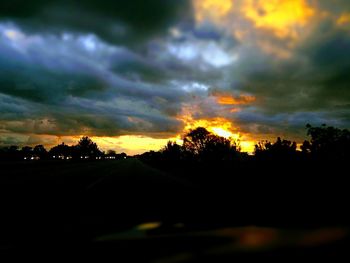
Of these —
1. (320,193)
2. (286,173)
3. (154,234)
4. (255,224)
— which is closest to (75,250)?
(154,234)

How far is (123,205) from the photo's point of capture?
468 inches

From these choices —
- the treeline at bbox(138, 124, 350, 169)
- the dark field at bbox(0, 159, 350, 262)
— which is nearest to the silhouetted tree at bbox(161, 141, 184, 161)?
the treeline at bbox(138, 124, 350, 169)

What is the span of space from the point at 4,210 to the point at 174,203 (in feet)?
17.4

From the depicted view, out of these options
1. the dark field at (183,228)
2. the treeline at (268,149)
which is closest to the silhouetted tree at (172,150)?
the treeline at (268,149)

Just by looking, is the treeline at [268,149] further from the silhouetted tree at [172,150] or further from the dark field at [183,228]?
the dark field at [183,228]

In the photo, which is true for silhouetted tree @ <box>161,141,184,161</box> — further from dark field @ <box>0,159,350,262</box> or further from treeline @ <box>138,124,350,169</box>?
dark field @ <box>0,159,350,262</box>

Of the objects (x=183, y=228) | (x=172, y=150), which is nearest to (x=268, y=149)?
(x=183, y=228)

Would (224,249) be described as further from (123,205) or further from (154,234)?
(123,205)

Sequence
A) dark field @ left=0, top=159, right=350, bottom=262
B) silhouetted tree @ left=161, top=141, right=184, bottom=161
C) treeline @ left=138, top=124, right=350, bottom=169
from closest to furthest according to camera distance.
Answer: dark field @ left=0, top=159, right=350, bottom=262 < treeline @ left=138, top=124, right=350, bottom=169 < silhouetted tree @ left=161, top=141, right=184, bottom=161

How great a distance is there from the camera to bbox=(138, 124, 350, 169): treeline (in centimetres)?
2914

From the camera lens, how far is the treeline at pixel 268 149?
95.6 feet

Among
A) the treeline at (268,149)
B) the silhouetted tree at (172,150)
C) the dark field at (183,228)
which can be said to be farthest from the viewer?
the silhouetted tree at (172,150)

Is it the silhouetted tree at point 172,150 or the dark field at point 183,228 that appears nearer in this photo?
the dark field at point 183,228

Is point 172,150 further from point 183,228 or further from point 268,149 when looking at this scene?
point 183,228
